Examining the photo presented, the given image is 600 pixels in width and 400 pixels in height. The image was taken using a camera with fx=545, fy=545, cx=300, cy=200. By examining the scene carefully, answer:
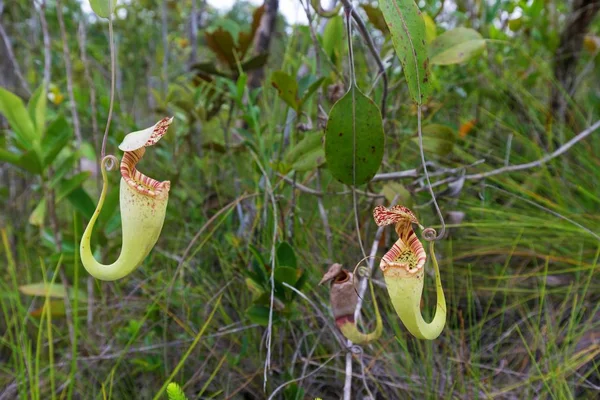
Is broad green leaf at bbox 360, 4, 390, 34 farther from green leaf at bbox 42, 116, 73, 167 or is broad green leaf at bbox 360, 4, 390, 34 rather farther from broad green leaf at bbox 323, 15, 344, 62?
green leaf at bbox 42, 116, 73, 167

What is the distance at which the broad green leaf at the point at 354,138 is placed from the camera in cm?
79

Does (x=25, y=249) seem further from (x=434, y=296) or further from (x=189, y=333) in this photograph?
(x=434, y=296)

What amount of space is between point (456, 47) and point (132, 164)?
73 centimetres

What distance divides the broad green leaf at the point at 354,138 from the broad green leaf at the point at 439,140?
0.45 m

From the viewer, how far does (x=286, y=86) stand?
112 centimetres

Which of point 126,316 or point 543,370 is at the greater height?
point 126,316

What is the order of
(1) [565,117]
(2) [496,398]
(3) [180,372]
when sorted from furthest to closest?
(1) [565,117]
(3) [180,372]
(2) [496,398]

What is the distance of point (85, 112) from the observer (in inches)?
85.0

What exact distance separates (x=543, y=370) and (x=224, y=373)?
692mm

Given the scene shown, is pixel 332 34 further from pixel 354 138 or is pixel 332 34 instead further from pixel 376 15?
pixel 354 138

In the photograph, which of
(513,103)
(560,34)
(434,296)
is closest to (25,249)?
(434,296)

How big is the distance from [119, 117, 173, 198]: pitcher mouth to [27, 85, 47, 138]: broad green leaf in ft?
2.48

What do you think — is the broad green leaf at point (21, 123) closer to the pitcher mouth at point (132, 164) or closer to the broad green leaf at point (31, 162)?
the broad green leaf at point (31, 162)

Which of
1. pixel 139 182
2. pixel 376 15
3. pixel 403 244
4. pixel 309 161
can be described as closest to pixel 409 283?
pixel 403 244
